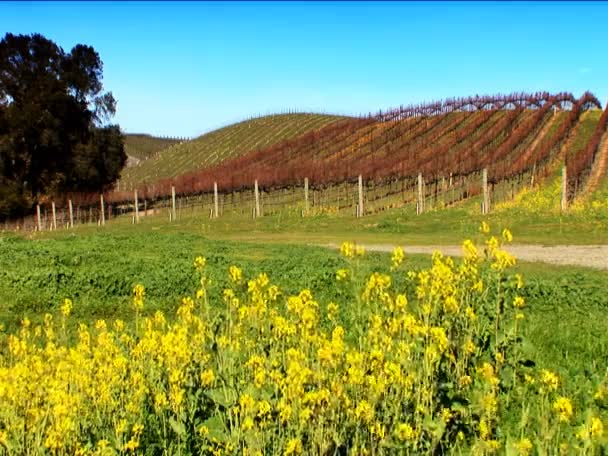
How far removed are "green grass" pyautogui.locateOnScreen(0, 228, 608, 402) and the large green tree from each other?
31.4 meters

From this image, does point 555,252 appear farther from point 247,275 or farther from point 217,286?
point 217,286

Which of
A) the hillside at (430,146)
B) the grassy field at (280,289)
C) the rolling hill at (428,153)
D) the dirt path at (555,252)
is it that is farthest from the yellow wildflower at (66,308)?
the hillside at (430,146)

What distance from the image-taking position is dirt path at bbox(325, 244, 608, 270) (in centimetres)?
1590

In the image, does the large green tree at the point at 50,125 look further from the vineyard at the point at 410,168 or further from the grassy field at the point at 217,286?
the grassy field at the point at 217,286

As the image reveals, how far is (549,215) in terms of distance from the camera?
2575cm

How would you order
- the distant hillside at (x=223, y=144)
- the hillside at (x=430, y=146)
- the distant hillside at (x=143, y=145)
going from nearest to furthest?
the hillside at (x=430, y=146), the distant hillside at (x=223, y=144), the distant hillside at (x=143, y=145)

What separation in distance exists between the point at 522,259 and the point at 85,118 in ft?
136

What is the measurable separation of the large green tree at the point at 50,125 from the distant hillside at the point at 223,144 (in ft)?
76.5

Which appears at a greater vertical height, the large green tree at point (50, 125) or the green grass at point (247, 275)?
the large green tree at point (50, 125)

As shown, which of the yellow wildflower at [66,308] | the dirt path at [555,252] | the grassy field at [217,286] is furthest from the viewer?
the dirt path at [555,252]

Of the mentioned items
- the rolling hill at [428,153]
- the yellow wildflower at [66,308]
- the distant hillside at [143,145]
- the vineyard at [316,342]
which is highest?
the distant hillside at [143,145]

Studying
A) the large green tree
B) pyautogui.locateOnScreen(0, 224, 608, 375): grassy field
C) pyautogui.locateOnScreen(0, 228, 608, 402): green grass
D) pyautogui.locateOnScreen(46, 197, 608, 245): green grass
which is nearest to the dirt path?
pyautogui.locateOnScreen(0, 224, 608, 375): grassy field

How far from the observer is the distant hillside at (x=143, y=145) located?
145 m

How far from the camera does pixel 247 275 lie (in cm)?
1277
